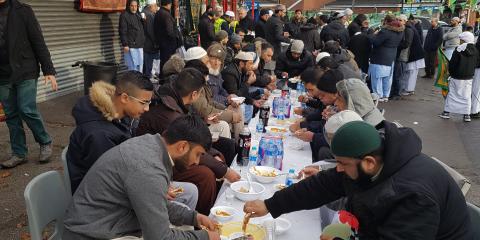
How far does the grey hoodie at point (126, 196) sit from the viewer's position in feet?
7.23

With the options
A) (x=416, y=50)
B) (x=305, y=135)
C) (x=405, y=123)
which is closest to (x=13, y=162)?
(x=305, y=135)

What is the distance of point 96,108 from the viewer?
2.92 m

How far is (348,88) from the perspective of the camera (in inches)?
145

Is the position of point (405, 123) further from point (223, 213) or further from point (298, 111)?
point (223, 213)

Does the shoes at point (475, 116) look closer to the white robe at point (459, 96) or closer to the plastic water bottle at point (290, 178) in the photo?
the white robe at point (459, 96)

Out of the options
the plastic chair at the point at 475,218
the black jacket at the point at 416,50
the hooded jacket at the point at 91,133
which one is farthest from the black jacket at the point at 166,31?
the plastic chair at the point at 475,218

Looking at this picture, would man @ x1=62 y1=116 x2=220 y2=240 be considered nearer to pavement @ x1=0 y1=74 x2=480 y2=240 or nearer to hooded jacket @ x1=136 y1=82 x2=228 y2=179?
hooded jacket @ x1=136 y1=82 x2=228 y2=179

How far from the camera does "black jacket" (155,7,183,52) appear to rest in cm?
935

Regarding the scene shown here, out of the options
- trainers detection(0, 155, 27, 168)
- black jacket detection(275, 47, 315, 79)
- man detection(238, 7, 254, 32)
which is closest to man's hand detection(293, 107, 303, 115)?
black jacket detection(275, 47, 315, 79)

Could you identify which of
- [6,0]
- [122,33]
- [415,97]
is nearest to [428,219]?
[6,0]

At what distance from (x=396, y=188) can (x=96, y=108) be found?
2.02 meters

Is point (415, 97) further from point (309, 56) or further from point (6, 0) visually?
point (6, 0)

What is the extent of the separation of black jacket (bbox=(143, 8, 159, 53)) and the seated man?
6142 millimetres

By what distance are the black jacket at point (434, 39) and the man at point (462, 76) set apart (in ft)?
16.1
